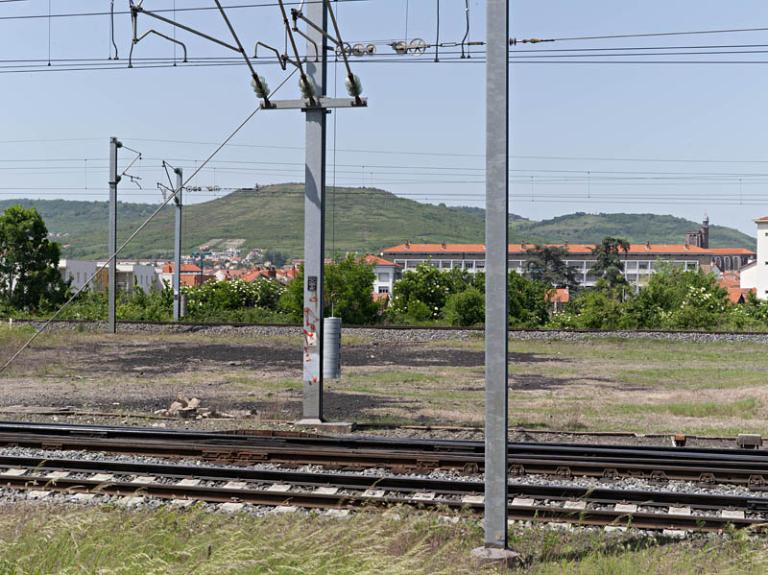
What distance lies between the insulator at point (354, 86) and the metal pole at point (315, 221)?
0.86 meters

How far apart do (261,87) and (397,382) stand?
1207 cm

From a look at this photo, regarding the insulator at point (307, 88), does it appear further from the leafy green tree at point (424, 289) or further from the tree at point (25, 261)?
the tree at point (25, 261)

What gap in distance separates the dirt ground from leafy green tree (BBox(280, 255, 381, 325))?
9525 millimetres

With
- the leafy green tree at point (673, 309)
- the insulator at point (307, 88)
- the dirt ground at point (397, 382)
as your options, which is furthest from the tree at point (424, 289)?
the insulator at point (307, 88)

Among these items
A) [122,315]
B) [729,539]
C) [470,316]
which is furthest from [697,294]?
[729,539]

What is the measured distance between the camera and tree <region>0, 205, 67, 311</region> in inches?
2630

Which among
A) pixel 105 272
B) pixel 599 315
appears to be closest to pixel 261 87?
pixel 599 315

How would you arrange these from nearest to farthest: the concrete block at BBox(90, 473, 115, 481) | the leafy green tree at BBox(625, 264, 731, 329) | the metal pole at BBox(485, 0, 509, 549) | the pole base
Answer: the metal pole at BBox(485, 0, 509, 549), the pole base, the concrete block at BBox(90, 473, 115, 481), the leafy green tree at BBox(625, 264, 731, 329)

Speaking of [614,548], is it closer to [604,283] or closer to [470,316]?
[470,316]

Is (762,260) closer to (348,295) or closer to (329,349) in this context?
(348,295)

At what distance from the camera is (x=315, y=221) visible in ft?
53.0

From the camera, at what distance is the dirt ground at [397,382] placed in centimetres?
1838

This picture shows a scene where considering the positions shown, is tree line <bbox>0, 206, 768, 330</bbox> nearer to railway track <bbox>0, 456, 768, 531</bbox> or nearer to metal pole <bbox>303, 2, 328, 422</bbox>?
metal pole <bbox>303, 2, 328, 422</bbox>

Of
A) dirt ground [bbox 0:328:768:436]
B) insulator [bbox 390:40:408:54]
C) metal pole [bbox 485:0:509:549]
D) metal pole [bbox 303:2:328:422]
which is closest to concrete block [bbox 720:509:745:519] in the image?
metal pole [bbox 485:0:509:549]
